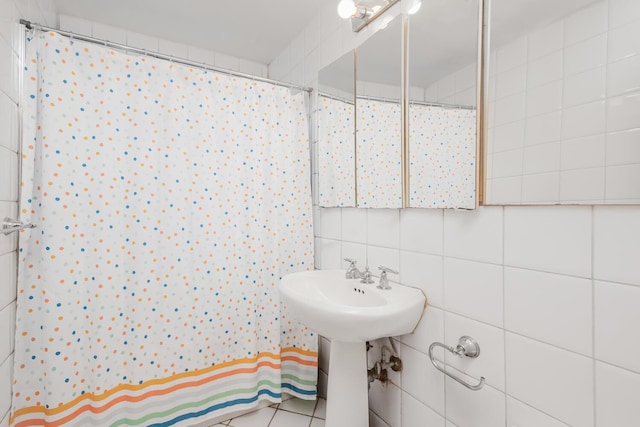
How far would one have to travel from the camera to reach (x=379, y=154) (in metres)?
1.39

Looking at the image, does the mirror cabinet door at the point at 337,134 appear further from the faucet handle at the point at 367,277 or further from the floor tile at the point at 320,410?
the floor tile at the point at 320,410

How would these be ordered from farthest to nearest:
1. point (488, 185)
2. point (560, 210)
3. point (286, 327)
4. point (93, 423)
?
point (286, 327), point (93, 423), point (488, 185), point (560, 210)

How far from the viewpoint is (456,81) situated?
3.41 ft

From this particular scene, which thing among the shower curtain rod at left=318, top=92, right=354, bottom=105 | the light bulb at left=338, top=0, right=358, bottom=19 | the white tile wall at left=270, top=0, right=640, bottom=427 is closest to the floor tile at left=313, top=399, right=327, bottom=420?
the white tile wall at left=270, top=0, right=640, bottom=427

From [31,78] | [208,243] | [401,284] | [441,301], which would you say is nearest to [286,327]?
[208,243]

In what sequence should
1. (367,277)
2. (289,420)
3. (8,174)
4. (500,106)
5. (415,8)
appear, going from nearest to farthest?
1. (500,106)
2. (8,174)
3. (415,8)
4. (367,277)
5. (289,420)

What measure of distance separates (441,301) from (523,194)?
0.47 m

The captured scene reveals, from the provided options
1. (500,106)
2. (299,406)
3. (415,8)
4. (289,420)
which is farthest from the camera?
(299,406)

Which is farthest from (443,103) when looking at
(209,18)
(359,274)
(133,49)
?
(209,18)

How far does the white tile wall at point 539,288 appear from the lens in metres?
0.68

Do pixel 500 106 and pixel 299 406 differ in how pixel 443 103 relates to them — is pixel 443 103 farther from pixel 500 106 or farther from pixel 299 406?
pixel 299 406

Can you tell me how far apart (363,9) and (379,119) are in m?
0.53

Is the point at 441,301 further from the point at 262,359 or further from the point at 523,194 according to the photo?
the point at 262,359

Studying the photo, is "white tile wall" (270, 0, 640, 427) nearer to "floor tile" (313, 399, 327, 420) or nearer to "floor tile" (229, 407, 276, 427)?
"floor tile" (313, 399, 327, 420)
